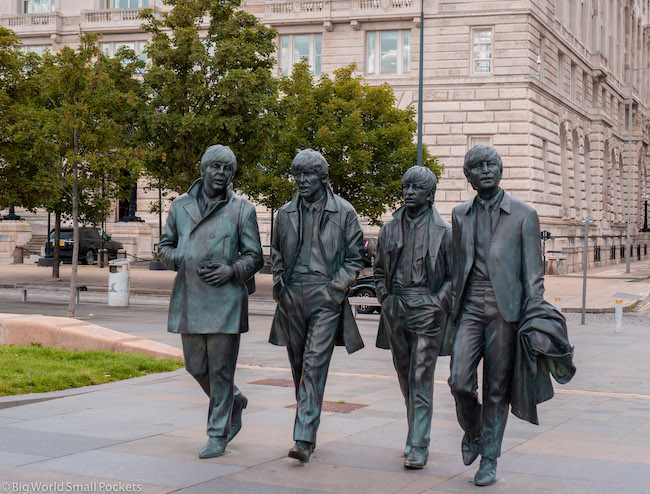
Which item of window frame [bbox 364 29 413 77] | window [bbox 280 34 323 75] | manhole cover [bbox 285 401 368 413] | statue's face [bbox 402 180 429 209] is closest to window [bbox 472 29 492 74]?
window frame [bbox 364 29 413 77]

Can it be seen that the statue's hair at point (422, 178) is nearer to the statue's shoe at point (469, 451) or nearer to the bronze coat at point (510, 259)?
the bronze coat at point (510, 259)

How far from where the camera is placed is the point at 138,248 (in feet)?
152

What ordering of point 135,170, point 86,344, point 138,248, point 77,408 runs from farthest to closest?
point 138,248, point 135,170, point 86,344, point 77,408

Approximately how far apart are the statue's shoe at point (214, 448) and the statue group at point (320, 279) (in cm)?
1

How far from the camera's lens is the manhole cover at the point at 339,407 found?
870 centimetres

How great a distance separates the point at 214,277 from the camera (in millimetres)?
6535

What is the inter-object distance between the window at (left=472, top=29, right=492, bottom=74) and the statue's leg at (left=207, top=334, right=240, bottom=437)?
3571 centimetres

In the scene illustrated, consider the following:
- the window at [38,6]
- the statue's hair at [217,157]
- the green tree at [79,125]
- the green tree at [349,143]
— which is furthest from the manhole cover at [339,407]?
the window at [38,6]

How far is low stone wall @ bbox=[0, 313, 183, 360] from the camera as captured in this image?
12094 mm

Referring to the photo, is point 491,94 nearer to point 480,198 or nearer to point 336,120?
point 336,120

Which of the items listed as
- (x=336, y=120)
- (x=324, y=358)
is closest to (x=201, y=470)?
(x=324, y=358)

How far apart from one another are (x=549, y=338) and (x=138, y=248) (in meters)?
41.9

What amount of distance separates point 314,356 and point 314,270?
60cm

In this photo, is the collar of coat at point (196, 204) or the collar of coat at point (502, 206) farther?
the collar of coat at point (196, 204)
